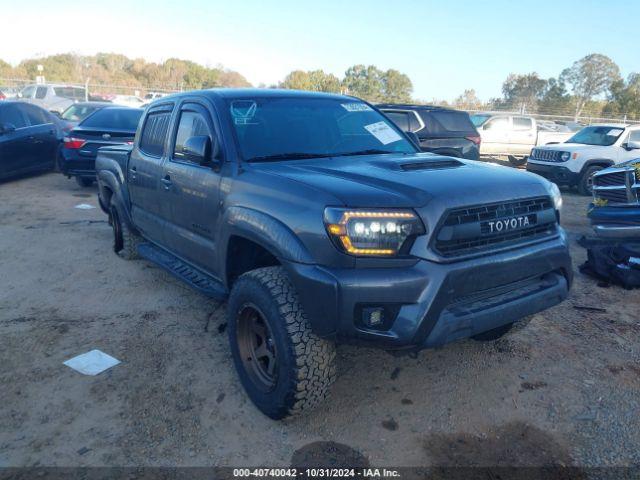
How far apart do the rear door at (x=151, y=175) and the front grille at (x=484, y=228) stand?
2446 mm

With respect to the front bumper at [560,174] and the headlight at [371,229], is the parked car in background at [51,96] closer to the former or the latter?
the front bumper at [560,174]

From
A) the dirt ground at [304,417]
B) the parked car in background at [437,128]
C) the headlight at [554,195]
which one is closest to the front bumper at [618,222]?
the dirt ground at [304,417]

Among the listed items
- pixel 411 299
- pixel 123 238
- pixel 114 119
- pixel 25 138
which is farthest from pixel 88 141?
pixel 411 299

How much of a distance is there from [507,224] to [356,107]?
6.08ft

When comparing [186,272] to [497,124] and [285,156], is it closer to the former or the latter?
[285,156]

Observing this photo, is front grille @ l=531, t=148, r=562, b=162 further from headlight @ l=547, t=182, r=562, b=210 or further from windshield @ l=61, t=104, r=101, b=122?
windshield @ l=61, t=104, r=101, b=122

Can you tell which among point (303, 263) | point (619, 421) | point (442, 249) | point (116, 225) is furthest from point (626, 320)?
point (116, 225)

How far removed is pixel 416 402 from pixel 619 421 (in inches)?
45.0

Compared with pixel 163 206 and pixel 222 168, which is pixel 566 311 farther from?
pixel 163 206

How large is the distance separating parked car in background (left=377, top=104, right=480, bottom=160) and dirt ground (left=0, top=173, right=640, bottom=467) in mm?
5702

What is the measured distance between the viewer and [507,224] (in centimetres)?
275

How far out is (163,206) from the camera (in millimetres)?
4203

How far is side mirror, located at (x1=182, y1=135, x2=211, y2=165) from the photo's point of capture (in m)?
3.29

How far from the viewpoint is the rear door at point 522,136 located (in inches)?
663
